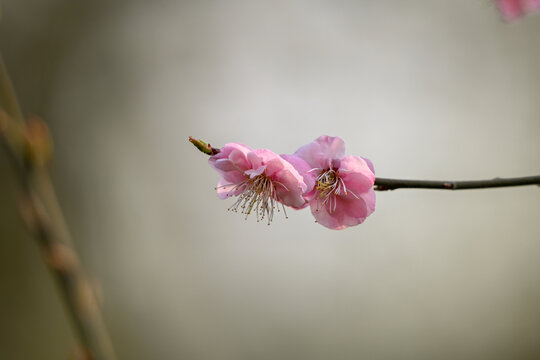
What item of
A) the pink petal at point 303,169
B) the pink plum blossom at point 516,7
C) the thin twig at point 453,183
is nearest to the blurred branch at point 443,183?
the thin twig at point 453,183

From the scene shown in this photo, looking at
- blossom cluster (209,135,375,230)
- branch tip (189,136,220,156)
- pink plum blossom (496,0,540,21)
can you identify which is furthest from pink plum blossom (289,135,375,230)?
pink plum blossom (496,0,540,21)

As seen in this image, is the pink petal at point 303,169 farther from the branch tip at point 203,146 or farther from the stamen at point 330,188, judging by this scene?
the branch tip at point 203,146

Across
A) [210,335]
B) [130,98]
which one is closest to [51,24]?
[130,98]

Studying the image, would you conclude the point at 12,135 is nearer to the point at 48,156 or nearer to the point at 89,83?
the point at 48,156

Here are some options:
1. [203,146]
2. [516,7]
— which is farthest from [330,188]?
[516,7]

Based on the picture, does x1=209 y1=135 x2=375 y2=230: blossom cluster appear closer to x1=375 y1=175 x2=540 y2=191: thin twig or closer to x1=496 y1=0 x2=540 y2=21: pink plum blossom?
x1=375 y1=175 x2=540 y2=191: thin twig

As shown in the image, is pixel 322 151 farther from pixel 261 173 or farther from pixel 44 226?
pixel 44 226

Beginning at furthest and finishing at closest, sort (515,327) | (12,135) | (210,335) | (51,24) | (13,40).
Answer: (515,327)
(210,335)
(51,24)
(13,40)
(12,135)
